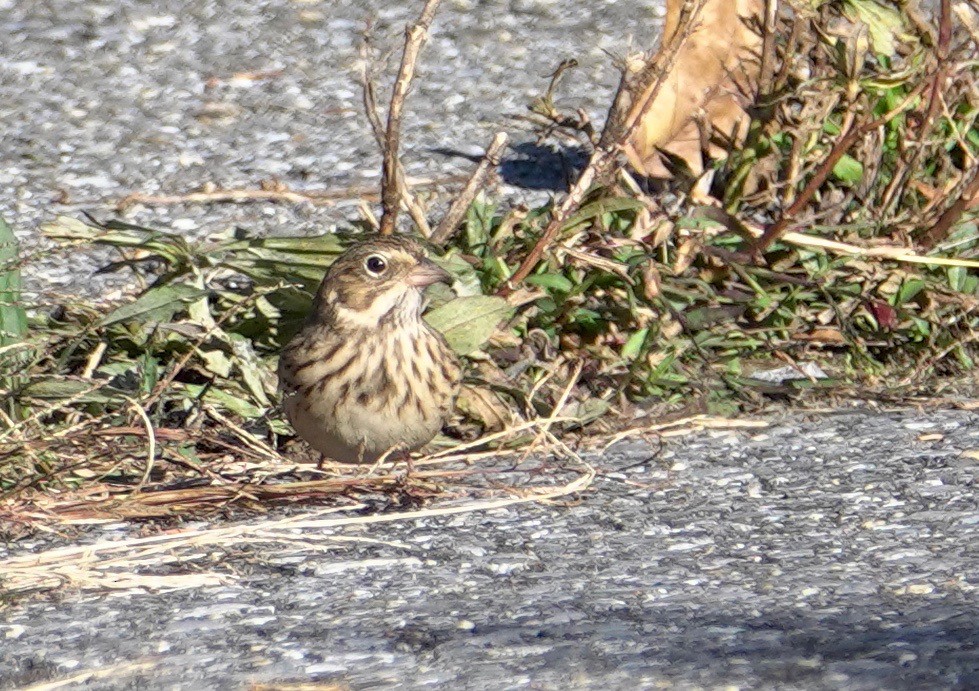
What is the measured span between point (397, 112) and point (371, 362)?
2.54 ft

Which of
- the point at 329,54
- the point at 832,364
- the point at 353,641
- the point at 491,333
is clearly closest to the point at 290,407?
the point at 491,333

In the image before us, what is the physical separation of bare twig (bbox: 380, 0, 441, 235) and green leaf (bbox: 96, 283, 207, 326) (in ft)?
2.02

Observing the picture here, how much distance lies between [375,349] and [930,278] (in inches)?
79.8

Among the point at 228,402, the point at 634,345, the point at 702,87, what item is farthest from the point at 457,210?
the point at 702,87

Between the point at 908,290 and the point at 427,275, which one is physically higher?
the point at 427,275

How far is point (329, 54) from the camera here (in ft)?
27.5

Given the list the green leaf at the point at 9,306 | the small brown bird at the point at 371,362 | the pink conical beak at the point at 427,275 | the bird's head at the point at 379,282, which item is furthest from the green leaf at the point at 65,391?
the pink conical beak at the point at 427,275

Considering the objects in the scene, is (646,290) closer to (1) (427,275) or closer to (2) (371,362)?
(1) (427,275)

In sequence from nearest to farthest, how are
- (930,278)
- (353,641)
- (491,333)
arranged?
(353,641), (491,333), (930,278)

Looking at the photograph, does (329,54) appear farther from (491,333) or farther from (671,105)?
(491,333)

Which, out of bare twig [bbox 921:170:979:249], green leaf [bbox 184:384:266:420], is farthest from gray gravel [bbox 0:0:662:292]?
bare twig [bbox 921:170:979:249]

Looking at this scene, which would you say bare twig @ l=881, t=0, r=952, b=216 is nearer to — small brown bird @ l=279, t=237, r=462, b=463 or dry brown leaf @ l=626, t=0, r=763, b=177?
dry brown leaf @ l=626, t=0, r=763, b=177

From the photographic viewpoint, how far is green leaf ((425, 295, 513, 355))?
5355 mm

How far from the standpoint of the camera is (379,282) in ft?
16.5
